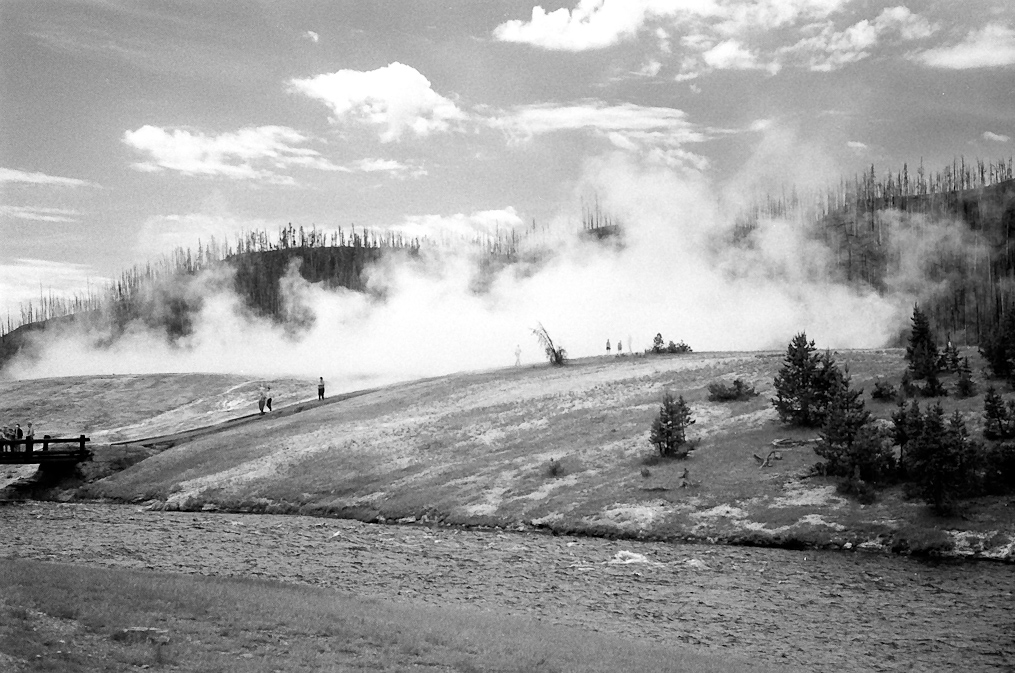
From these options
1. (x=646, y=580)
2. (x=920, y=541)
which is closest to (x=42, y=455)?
A: (x=646, y=580)

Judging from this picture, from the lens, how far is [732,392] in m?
64.8

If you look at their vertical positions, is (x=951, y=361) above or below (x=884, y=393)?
above

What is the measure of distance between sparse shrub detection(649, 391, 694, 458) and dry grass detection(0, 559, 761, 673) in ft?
89.2

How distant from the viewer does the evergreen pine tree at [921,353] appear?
193 ft

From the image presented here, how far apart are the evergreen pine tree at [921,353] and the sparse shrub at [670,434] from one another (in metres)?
17.0

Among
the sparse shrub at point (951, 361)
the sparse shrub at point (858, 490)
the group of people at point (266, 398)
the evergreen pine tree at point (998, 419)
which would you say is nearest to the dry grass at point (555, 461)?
the sparse shrub at point (858, 490)

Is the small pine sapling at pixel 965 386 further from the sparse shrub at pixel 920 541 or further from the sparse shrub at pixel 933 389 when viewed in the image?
the sparse shrub at pixel 920 541

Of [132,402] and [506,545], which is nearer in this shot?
[506,545]

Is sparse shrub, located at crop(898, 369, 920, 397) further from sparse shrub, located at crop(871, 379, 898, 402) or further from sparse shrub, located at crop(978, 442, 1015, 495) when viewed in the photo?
sparse shrub, located at crop(978, 442, 1015, 495)

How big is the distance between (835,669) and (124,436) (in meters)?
82.2

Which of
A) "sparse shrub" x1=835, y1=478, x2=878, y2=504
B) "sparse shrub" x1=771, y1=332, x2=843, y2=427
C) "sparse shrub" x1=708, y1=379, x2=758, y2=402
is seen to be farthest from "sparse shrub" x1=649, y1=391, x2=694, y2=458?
"sparse shrub" x1=835, y1=478, x2=878, y2=504

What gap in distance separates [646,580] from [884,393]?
29065 millimetres

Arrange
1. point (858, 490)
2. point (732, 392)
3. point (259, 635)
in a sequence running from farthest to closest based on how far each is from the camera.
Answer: point (732, 392) → point (858, 490) → point (259, 635)

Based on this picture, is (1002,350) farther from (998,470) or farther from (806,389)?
(998,470)
